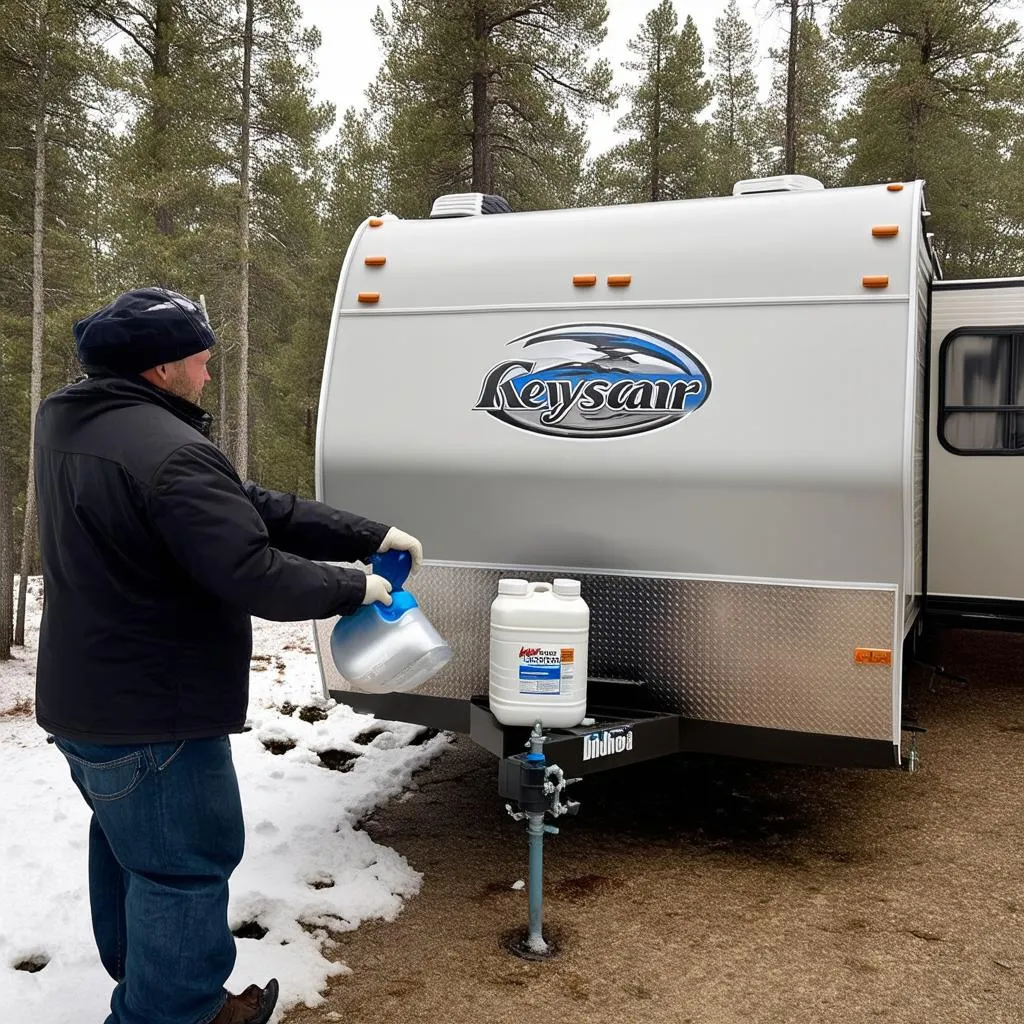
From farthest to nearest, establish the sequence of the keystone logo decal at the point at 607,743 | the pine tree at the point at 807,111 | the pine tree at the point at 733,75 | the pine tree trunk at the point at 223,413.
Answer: the pine tree at the point at 733,75 < the pine tree trunk at the point at 223,413 < the pine tree at the point at 807,111 < the keystone logo decal at the point at 607,743

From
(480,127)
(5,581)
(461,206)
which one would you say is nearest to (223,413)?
(480,127)

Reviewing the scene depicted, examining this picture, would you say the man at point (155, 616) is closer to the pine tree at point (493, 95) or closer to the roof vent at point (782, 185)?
the roof vent at point (782, 185)

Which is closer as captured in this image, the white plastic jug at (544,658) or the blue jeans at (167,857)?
the blue jeans at (167,857)

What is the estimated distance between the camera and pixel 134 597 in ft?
8.43

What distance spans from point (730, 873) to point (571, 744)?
1.20 metres

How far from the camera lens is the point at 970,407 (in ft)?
21.0

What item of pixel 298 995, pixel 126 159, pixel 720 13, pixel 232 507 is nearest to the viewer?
pixel 232 507

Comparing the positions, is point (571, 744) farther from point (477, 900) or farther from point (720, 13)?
point (720, 13)

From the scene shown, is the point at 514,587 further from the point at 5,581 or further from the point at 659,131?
the point at 659,131

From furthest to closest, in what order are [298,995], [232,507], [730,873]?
[730,873] → [298,995] → [232,507]

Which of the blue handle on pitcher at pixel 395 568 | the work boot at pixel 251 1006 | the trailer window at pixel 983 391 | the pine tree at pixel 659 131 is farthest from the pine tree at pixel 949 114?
the work boot at pixel 251 1006

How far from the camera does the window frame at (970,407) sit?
6.25 metres

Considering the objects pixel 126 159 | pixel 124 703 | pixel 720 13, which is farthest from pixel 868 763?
pixel 720 13

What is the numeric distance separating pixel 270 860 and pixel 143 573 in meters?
2.18
